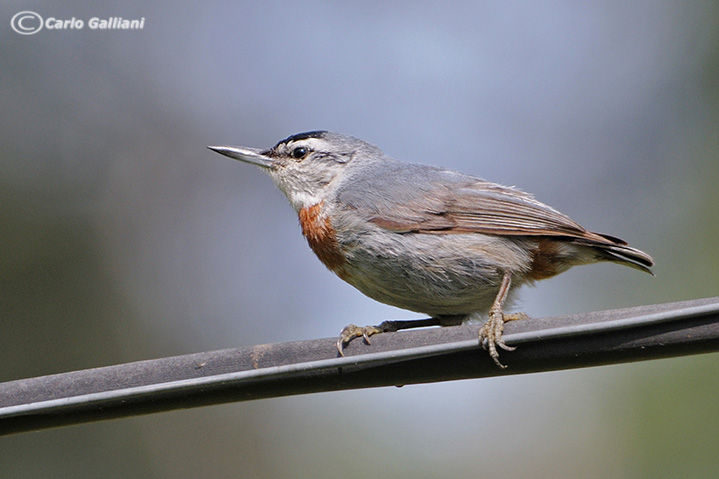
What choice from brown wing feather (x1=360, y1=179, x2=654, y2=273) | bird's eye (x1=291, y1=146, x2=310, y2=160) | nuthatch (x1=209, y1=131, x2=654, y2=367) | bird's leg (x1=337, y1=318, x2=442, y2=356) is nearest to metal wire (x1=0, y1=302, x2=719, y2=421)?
bird's leg (x1=337, y1=318, x2=442, y2=356)

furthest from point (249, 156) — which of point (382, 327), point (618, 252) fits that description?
point (618, 252)

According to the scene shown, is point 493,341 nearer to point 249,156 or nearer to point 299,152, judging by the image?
point 299,152

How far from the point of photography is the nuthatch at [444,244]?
436cm

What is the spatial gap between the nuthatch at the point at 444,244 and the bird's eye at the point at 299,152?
0.82 m

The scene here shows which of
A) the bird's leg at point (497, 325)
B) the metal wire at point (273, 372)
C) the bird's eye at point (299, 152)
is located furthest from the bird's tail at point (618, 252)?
the bird's eye at point (299, 152)

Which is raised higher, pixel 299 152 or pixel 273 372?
pixel 299 152

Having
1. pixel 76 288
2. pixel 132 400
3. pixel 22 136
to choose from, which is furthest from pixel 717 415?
pixel 22 136

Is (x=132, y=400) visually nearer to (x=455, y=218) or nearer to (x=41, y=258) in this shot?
(x=455, y=218)

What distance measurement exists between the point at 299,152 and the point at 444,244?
1706 millimetres

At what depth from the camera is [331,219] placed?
15.4 ft

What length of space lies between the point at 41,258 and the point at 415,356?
946 cm

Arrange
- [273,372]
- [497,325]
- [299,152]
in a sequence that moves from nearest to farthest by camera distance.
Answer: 1. [273,372]
2. [497,325]
3. [299,152]

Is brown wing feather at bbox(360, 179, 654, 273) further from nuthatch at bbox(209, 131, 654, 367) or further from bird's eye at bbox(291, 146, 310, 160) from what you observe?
bird's eye at bbox(291, 146, 310, 160)

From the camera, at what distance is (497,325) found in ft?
11.4
